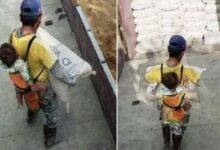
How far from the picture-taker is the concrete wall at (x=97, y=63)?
5.63 metres

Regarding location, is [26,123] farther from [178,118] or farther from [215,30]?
[215,30]

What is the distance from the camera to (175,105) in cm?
519

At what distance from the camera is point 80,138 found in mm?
5957

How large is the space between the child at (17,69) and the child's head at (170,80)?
123cm

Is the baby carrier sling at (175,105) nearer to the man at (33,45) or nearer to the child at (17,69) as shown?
the man at (33,45)

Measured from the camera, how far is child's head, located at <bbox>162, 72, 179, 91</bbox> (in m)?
4.90

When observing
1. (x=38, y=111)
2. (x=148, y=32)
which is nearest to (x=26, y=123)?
(x=38, y=111)

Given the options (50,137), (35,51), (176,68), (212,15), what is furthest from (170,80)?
(212,15)

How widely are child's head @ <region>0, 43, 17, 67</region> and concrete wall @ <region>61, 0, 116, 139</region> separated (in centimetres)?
107

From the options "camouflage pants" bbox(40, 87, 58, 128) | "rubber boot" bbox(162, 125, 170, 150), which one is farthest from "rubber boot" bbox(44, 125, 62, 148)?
"rubber boot" bbox(162, 125, 170, 150)

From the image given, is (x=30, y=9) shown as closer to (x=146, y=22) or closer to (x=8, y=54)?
(x=8, y=54)

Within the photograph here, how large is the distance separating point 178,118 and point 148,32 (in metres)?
2.52

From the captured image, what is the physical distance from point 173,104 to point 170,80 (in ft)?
1.23

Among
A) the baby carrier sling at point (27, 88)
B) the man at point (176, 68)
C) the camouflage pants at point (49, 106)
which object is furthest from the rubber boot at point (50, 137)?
the man at point (176, 68)
